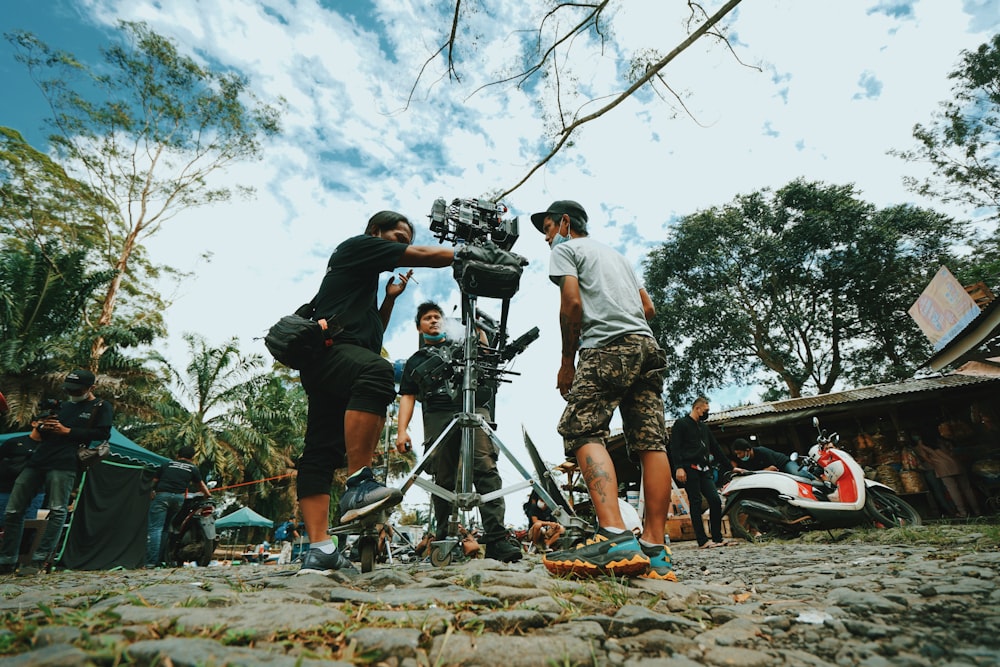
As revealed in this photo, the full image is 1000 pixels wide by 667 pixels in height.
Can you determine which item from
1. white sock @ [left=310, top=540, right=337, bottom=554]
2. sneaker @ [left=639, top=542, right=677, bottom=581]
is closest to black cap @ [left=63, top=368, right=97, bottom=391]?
white sock @ [left=310, top=540, right=337, bottom=554]

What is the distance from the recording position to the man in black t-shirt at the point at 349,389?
96.3 inches

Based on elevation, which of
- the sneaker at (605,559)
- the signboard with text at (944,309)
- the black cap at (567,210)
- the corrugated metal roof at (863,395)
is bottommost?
the sneaker at (605,559)

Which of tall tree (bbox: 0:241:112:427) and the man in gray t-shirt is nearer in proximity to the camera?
the man in gray t-shirt

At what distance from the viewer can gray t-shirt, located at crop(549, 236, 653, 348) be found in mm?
2635

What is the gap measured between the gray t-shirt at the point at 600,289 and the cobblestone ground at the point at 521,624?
4.16 feet

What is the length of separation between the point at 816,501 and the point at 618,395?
15.2 ft

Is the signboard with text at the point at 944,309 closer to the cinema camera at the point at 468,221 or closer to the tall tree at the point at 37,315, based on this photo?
the cinema camera at the point at 468,221

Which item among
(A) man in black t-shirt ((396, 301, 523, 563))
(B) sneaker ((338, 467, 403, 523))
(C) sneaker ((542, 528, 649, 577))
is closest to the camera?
(C) sneaker ((542, 528, 649, 577))

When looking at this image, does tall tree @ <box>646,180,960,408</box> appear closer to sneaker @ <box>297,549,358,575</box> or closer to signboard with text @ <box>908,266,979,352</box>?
signboard with text @ <box>908,266,979,352</box>

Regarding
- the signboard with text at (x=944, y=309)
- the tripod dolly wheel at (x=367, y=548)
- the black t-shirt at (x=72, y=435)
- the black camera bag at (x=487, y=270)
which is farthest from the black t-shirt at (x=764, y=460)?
the black t-shirt at (x=72, y=435)

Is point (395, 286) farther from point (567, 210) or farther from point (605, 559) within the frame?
point (605, 559)

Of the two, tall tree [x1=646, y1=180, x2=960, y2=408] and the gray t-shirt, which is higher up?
tall tree [x1=646, y1=180, x2=960, y2=408]

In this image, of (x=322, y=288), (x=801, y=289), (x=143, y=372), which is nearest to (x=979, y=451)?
(x=801, y=289)

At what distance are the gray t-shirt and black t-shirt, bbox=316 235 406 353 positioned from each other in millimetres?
971
